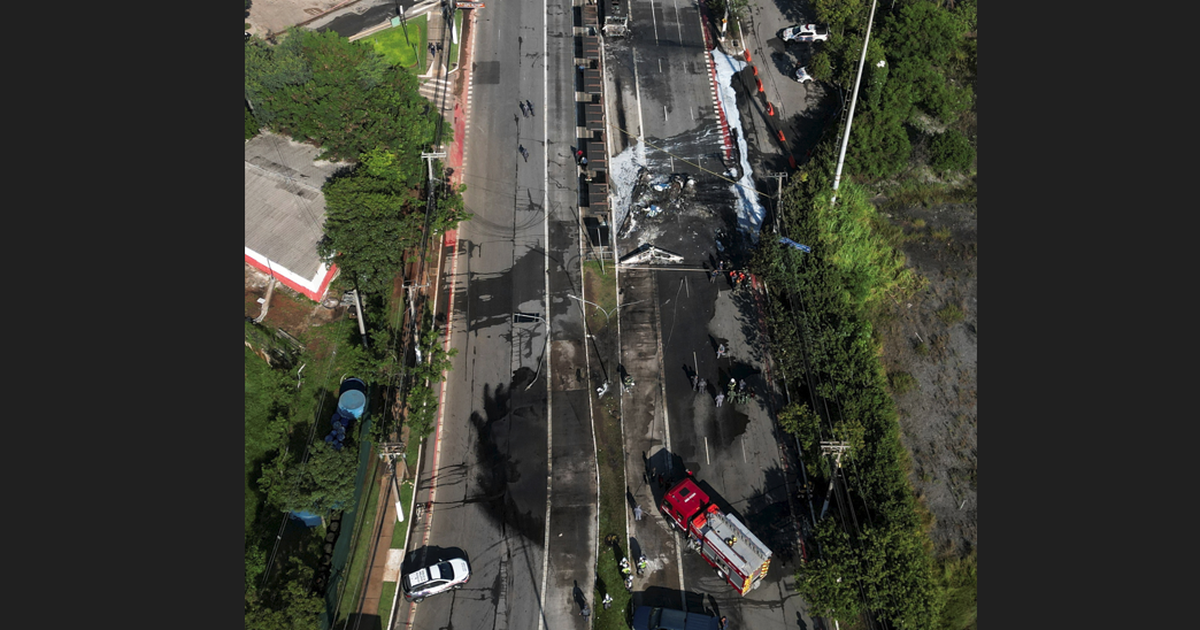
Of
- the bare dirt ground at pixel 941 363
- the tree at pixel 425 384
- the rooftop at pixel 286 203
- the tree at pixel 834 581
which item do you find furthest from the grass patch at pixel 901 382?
the rooftop at pixel 286 203

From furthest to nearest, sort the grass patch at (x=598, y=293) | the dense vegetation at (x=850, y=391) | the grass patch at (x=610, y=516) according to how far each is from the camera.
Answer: the grass patch at (x=598, y=293)
the grass patch at (x=610, y=516)
the dense vegetation at (x=850, y=391)

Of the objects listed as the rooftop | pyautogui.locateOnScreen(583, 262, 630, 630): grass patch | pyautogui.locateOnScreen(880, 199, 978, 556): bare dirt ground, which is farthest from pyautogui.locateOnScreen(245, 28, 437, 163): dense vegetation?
pyautogui.locateOnScreen(880, 199, 978, 556): bare dirt ground

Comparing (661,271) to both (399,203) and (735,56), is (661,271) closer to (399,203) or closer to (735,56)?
(399,203)

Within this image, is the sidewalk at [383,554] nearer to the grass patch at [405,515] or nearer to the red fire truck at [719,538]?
the grass patch at [405,515]

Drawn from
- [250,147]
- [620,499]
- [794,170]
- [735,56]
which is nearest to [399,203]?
[250,147]

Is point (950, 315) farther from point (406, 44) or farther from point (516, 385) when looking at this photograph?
point (406, 44)

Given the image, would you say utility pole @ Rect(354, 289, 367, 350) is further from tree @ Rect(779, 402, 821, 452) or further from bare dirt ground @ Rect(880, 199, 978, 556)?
bare dirt ground @ Rect(880, 199, 978, 556)
